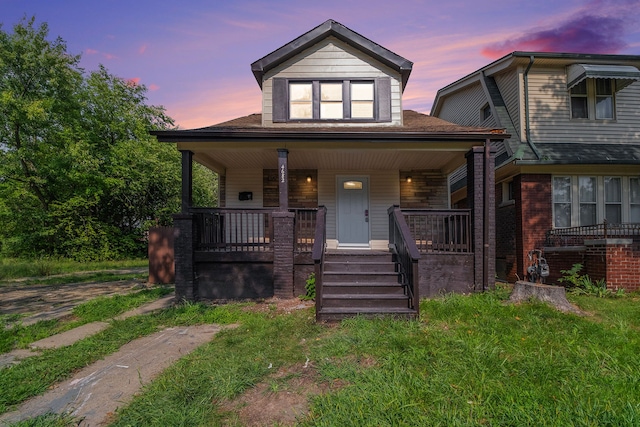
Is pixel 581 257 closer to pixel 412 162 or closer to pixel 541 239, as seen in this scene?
pixel 541 239

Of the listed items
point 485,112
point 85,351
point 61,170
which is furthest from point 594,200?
point 61,170

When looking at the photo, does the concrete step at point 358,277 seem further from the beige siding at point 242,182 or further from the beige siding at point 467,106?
the beige siding at point 467,106

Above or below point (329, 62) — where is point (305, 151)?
below

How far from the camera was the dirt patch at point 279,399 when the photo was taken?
8.70 feet

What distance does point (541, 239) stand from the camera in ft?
29.5

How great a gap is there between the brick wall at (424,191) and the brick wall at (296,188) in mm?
2612

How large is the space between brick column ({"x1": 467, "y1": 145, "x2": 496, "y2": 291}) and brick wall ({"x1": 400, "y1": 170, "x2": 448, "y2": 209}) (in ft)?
8.38

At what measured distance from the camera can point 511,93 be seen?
10195 millimetres

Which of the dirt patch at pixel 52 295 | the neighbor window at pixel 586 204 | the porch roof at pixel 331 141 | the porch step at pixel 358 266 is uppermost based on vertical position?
the porch roof at pixel 331 141

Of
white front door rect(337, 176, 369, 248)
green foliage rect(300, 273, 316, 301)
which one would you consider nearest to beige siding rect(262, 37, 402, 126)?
white front door rect(337, 176, 369, 248)

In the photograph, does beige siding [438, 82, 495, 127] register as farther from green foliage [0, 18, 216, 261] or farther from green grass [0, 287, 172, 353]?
green foliage [0, 18, 216, 261]

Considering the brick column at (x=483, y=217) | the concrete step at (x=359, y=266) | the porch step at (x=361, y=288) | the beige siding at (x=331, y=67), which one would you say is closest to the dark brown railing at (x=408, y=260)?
the porch step at (x=361, y=288)

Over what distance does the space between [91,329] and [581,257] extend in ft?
32.9

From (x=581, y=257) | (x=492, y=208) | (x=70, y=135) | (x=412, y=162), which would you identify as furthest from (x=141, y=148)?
(x=581, y=257)
